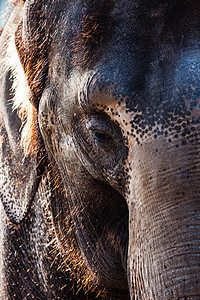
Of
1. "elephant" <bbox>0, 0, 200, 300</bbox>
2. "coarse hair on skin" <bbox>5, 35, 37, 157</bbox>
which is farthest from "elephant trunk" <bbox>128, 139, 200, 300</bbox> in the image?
"coarse hair on skin" <bbox>5, 35, 37, 157</bbox>

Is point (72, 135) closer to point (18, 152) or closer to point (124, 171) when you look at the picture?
point (124, 171)

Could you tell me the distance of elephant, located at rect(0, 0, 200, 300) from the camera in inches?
43.9

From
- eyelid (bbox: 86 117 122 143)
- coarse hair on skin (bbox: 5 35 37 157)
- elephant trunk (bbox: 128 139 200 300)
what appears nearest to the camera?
elephant trunk (bbox: 128 139 200 300)

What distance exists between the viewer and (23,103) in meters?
1.72

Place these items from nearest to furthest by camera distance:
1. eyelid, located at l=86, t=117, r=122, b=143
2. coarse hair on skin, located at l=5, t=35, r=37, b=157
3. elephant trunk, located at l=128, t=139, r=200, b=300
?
1. elephant trunk, located at l=128, t=139, r=200, b=300
2. eyelid, located at l=86, t=117, r=122, b=143
3. coarse hair on skin, located at l=5, t=35, r=37, b=157

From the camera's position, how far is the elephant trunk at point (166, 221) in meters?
1.06

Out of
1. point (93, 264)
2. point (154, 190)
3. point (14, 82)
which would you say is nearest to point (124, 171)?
point (154, 190)

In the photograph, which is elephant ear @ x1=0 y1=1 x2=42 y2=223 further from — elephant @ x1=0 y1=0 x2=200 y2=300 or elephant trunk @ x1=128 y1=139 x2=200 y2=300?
elephant trunk @ x1=128 y1=139 x2=200 y2=300

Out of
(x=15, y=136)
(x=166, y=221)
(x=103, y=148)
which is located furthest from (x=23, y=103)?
(x=166, y=221)

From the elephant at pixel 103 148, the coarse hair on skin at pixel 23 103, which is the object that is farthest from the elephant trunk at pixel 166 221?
the coarse hair on skin at pixel 23 103

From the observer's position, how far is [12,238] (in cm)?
195

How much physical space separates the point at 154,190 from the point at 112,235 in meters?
0.41

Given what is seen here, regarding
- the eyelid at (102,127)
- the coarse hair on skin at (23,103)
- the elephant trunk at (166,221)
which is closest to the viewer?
the elephant trunk at (166,221)

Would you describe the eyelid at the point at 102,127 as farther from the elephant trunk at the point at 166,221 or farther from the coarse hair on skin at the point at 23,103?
the coarse hair on skin at the point at 23,103
